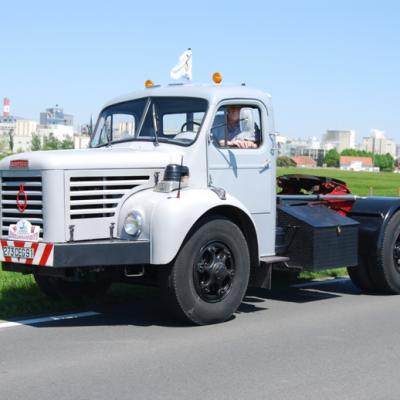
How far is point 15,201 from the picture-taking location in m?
6.95

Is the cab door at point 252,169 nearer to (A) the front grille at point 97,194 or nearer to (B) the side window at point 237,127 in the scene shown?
(B) the side window at point 237,127

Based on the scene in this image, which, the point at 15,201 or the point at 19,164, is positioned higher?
the point at 19,164

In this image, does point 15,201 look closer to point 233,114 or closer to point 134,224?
point 134,224

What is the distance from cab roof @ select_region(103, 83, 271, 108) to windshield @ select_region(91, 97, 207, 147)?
59 mm

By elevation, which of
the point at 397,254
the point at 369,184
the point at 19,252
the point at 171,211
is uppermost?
the point at 171,211

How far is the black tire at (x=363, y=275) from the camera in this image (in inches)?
369

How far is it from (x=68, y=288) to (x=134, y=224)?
1.70 metres

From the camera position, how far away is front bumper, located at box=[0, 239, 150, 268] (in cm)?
644

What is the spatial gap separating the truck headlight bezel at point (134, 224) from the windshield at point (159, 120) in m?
1.15

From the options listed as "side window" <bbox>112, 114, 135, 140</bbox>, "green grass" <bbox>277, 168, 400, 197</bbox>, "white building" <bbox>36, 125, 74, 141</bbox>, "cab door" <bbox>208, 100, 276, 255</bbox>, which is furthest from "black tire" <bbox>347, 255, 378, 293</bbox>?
"white building" <bbox>36, 125, 74, 141</bbox>

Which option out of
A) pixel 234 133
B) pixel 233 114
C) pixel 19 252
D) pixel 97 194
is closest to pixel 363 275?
pixel 234 133

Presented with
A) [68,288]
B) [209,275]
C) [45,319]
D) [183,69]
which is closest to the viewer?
[209,275]

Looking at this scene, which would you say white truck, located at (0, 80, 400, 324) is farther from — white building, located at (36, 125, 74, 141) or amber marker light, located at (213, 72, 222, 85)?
white building, located at (36, 125, 74, 141)

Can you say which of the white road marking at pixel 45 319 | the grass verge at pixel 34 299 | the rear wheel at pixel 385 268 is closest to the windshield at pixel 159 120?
the grass verge at pixel 34 299
